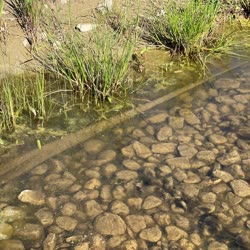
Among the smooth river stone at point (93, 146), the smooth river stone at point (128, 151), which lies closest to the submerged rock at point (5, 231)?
the smooth river stone at point (93, 146)

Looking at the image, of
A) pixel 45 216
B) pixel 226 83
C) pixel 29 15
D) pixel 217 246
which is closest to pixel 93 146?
pixel 45 216

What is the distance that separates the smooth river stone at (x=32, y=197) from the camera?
2846mm

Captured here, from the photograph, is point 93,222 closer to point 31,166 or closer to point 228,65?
point 31,166

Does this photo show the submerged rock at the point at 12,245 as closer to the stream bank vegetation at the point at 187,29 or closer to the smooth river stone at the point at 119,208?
the smooth river stone at the point at 119,208

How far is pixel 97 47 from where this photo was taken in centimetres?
379

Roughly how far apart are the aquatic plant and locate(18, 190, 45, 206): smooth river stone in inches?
85.5

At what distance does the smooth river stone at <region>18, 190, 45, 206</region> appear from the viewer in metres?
2.85

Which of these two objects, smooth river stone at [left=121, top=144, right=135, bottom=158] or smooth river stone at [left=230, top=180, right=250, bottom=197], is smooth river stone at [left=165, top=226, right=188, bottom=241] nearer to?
smooth river stone at [left=230, top=180, right=250, bottom=197]

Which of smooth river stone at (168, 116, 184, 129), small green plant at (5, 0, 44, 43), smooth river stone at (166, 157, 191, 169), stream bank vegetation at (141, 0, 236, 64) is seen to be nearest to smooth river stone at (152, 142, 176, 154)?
smooth river stone at (166, 157, 191, 169)

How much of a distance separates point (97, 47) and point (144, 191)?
137 cm

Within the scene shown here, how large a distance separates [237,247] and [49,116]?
172 centimetres

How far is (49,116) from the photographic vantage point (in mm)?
3592

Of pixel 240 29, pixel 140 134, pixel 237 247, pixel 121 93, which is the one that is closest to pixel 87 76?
pixel 121 93

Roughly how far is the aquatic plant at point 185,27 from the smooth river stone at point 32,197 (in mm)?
2172
